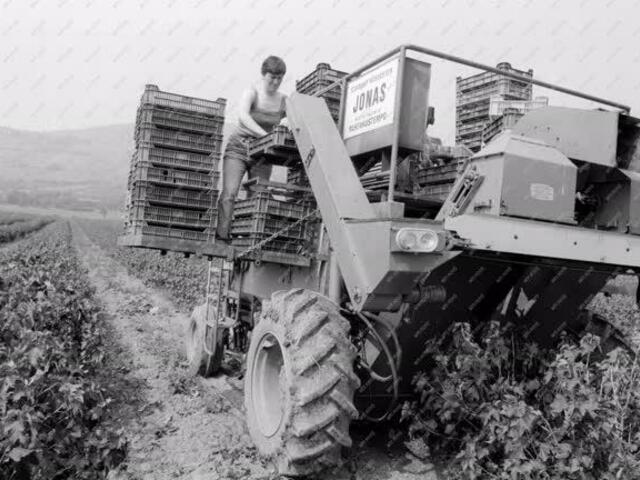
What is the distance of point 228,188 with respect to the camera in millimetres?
5352

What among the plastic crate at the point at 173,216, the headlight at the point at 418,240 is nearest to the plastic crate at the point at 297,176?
the plastic crate at the point at 173,216

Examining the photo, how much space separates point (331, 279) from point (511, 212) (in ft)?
4.26

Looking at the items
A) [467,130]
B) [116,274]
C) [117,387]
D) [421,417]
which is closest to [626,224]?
[421,417]

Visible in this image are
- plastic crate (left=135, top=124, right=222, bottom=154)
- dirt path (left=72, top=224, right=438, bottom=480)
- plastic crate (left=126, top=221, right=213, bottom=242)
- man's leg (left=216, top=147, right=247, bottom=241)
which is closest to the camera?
dirt path (left=72, top=224, right=438, bottom=480)

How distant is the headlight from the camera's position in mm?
3068

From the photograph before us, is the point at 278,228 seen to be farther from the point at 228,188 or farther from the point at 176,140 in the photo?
the point at 176,140

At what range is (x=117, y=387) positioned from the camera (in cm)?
574

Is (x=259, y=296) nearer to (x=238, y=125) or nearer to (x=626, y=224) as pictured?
(x=238, y=125)

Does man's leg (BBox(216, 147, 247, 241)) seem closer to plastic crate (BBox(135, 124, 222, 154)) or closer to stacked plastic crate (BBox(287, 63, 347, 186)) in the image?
plastic crate (BBox(135, 124, 222, 154))

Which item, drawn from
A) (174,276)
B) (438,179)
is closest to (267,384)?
(438,179)

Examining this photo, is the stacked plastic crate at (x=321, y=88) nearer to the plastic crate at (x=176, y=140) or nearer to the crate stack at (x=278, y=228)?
the crate stack at (x=278, y=228)

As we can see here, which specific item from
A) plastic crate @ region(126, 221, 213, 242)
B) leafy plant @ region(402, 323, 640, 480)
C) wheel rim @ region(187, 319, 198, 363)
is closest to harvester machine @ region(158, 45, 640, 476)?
leafy plant @ region(402, 323, 640, 480)

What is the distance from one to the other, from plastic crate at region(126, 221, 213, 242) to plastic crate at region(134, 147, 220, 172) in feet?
1.83

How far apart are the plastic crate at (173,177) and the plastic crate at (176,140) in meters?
0.21
